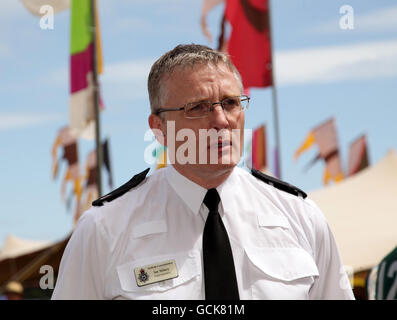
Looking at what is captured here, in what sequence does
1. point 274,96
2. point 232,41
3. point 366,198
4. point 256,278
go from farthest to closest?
point 366,198 → point 232,41 → point 274,96 → point 256,278

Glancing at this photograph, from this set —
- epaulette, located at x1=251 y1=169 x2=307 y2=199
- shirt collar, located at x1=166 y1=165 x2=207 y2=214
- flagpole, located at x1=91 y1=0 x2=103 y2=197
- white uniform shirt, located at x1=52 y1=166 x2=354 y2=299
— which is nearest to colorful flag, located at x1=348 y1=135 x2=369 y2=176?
flagpole, located at x1=91 y1=0 x2=103 y2=197

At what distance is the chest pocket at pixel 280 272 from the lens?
225 cm

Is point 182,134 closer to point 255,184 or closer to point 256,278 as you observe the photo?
point 255,184

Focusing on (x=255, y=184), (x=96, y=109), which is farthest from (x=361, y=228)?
(x=255, y=184)

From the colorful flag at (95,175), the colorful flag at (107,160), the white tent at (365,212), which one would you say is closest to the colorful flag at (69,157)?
the colorful flag at (95,175)

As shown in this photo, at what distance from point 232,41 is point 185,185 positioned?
8.99 meters

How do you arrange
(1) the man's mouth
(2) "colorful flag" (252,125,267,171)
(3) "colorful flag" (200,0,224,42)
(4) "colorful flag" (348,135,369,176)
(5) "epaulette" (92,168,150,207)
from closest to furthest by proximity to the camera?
1. (1) the man's mouth
2. (5) "epaulette" (92,168,150,207)
3. (3) "colorful flag" (200,0,224,42)
4. (2) "colorful flag" (252,125,267,171)
5. (4) "colorful flag" (348,135,369,176)

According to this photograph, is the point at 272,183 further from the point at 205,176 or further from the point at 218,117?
the point at 218,117

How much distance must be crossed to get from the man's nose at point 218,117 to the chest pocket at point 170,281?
1.53ft

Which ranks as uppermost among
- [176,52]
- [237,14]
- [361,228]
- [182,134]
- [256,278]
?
[237,14]

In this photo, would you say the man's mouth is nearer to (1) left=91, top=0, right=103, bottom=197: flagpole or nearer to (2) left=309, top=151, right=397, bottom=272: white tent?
(1) left=91, top=0, right=103, bottom=197: flagpole

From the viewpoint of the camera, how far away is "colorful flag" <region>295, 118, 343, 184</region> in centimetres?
1444

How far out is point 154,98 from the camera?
2.44 meters

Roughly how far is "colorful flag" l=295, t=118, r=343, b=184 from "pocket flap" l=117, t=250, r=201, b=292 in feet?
39.1
